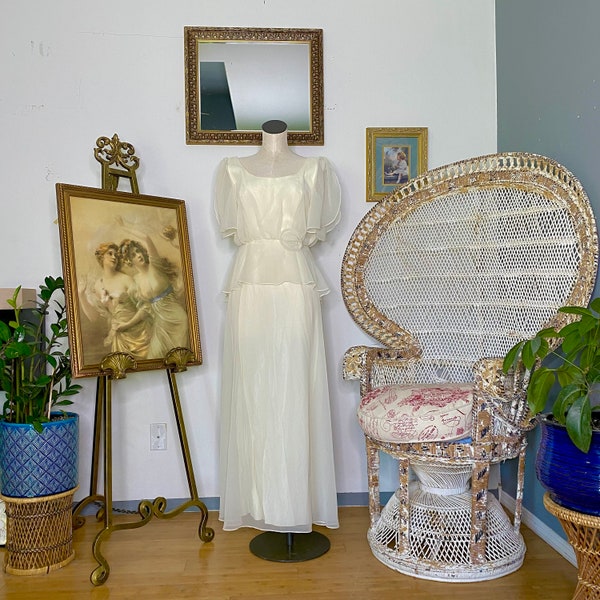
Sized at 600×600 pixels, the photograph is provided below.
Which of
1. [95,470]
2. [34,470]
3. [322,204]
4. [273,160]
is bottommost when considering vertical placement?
[95,470]

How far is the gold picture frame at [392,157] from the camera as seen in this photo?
9.73 feet

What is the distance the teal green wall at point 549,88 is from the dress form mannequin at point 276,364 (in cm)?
80

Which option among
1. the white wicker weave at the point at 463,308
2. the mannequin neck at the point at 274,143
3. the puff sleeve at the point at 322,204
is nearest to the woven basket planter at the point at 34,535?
the white wicker weave at the point at 463,308

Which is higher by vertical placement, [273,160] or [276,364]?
[273,160]

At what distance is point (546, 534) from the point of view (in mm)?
2480

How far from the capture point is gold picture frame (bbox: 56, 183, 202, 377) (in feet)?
7.72

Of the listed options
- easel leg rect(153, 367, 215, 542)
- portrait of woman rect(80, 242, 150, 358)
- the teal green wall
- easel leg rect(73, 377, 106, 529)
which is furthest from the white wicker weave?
easel leg rect(73, 377, 106, 529)

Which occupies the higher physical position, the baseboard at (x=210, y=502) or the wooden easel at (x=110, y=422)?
the wooden easel at (x=110, y=422)

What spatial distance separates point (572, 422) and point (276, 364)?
41.9 inches

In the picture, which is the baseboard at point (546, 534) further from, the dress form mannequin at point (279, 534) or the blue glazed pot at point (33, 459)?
the blue glazed pot at point (33, 459)

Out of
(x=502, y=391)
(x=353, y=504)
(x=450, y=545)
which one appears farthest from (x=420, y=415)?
(x=353, y=504)

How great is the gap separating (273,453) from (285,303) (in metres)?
0.52

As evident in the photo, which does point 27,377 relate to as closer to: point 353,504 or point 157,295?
point 157,295

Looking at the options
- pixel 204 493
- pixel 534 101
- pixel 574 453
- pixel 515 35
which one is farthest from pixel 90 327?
pixel 515 35
